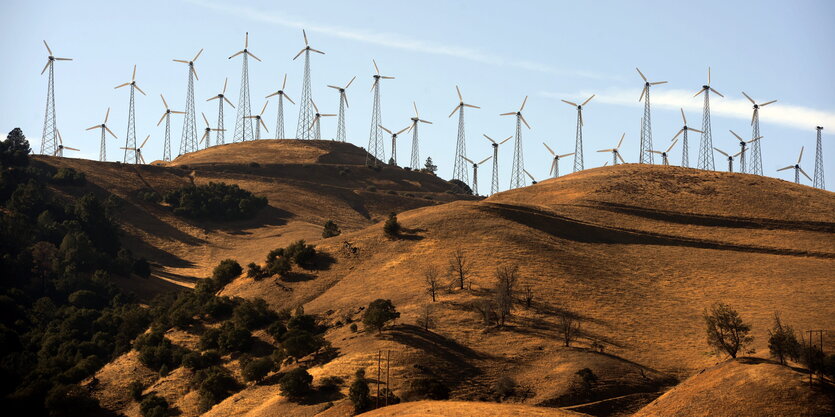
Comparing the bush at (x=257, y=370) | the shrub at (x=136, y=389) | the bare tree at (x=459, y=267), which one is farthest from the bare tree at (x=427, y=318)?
the shrub at (x=136, y=389)

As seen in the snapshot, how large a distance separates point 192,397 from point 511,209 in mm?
60530

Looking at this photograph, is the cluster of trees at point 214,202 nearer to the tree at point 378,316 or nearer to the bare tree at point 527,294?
the bare tree at point 527,294

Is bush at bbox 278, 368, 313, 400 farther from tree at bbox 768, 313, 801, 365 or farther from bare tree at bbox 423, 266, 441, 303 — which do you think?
tree at bbox 768, 313, 801, 365

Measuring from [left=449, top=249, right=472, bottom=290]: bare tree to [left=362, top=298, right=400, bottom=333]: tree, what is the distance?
11.9 meters

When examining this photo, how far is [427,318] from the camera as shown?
90.7 meters

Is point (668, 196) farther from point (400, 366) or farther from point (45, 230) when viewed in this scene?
point (45, 230)

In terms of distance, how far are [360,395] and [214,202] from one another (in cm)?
11695

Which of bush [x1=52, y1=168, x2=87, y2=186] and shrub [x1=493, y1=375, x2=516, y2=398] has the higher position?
bush [x1=52, y1=168, x2=87, y2=186]

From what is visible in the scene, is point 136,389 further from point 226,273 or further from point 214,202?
point 214,202

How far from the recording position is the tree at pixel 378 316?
290 ft

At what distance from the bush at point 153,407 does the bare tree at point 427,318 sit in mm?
26067

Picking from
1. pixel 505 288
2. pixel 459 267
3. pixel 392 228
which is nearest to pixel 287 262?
pixel 392 228

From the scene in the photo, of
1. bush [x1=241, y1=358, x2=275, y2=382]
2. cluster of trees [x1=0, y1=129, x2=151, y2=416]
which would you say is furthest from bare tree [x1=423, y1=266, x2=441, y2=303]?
cluster of trees [x1=0, y1=129, x2=151, y2=416]

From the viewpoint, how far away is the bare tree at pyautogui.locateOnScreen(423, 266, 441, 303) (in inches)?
3937
